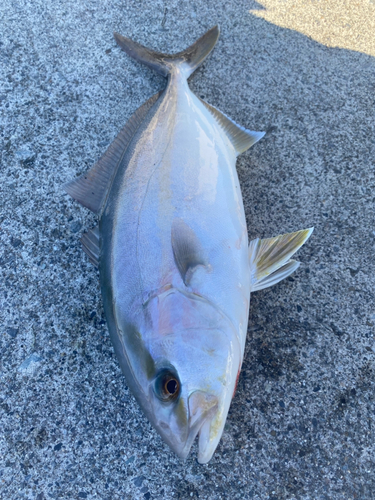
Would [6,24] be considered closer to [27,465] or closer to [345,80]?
[345,80]

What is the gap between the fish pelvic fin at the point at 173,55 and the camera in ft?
7.45

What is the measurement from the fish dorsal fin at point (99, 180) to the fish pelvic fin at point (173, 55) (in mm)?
679

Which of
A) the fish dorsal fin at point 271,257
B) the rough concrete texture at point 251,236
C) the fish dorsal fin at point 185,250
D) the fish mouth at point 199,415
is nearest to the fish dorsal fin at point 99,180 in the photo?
the rough concrete texture at point 251,236

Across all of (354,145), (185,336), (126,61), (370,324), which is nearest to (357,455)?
(370,324)

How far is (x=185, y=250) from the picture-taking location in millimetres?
1509

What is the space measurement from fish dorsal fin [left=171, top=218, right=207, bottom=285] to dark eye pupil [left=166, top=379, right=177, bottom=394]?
0.39 meters

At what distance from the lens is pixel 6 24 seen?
8.28ft

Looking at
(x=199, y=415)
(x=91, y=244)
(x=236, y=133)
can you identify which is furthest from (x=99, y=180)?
(x=199, y=415)

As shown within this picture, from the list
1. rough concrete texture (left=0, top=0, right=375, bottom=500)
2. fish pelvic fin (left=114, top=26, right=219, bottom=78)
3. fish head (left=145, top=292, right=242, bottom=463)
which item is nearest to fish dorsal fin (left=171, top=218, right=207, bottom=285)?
fish head (left=145, top=292, right=242, bottom=463)

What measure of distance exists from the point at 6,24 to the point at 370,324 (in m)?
3.18

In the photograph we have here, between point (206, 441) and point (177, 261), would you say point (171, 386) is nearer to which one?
point (206, 441)

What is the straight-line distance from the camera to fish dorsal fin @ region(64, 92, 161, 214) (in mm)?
1795

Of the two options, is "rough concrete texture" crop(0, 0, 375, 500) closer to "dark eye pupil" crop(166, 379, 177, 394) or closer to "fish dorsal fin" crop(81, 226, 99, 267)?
"fish dorsal fin" crop(81, 226, 99, 267)

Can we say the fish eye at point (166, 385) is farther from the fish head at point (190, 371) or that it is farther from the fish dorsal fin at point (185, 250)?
the fish dorsal fin at point (185, 250)
